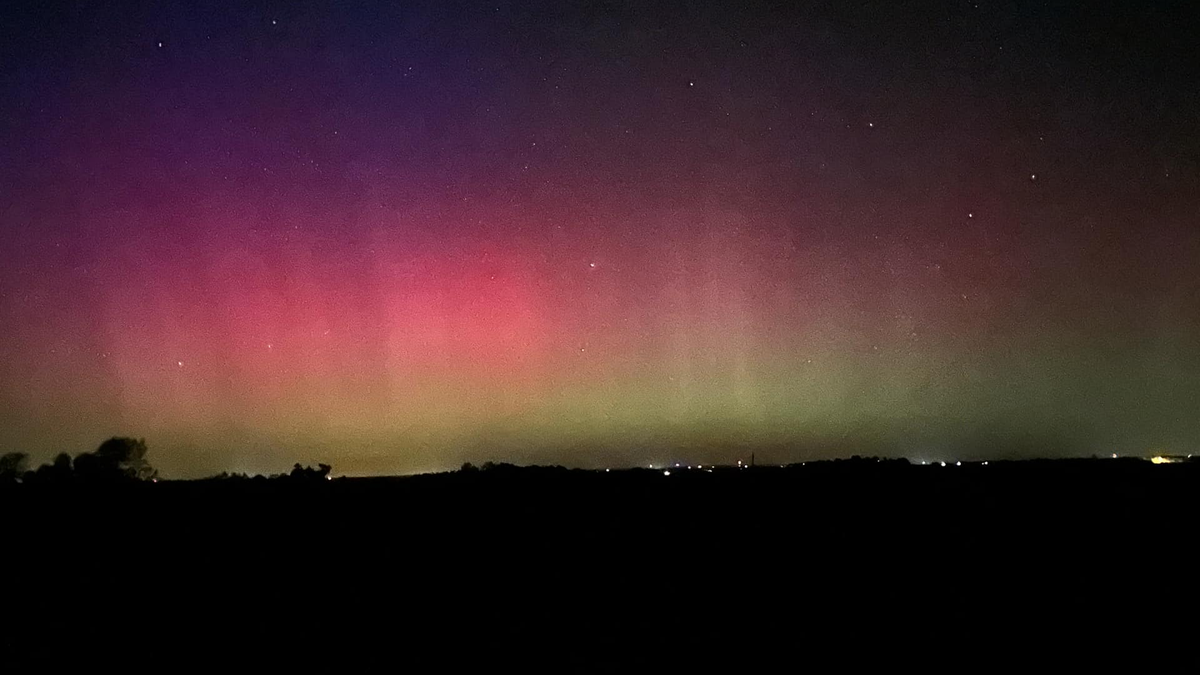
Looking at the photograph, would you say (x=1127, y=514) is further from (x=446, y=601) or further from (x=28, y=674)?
(x=28, y=674)

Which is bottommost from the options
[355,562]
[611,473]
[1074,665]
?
[1074,665]

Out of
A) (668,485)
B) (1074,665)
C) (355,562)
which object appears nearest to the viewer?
(1074,665)

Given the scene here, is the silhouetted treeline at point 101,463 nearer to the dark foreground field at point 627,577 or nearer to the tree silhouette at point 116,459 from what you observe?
the tree silhouette at point 116,459

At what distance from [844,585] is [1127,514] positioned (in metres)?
3.72

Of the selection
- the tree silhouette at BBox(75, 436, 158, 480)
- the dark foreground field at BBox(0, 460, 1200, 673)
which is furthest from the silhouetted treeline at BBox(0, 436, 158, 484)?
the dark foreground field at BBox(0, 460, 1200, 673)

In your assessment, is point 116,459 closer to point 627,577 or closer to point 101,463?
point 101,463

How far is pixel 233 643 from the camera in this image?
25.4 feet

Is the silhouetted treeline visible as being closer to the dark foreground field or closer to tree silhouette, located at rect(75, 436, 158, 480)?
tree silhouette, located at rect(75, 436, 158, 480)

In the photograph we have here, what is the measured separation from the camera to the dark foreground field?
24.2ft

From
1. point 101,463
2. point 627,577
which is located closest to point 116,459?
point 101,463

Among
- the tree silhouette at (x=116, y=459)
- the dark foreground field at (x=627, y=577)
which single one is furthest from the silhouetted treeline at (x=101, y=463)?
the dark foreground field at (x=627, y=577)

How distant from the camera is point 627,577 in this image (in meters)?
8.96

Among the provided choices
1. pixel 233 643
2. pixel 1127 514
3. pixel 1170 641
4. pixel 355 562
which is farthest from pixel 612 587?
pixel 1127 514

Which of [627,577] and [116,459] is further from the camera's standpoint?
[116,459]
